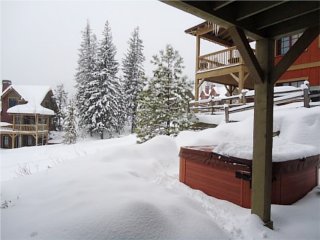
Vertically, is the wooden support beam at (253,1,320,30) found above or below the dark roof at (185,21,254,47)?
below

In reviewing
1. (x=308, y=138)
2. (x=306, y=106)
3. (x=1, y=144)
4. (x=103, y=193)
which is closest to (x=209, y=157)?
(x=103, y=193)

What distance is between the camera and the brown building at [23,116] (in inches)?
1021

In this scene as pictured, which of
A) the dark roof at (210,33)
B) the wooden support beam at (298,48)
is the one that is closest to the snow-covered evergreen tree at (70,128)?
the dark roof at (210,33)

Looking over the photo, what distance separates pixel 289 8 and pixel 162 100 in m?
8.98

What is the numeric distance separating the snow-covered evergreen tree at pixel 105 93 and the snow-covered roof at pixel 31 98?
5.81 meters

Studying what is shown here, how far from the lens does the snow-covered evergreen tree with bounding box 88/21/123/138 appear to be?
86.0 feet

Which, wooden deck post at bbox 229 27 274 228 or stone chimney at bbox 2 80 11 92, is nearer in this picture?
wooden deck post at bbox 229 27 274 228

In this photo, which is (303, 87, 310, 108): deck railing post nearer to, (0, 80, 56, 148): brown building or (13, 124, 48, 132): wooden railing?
(0, 80, 56, 148): brown building

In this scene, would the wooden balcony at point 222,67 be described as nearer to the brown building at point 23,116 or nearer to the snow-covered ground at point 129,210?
the snow-covered ground at point 129,210

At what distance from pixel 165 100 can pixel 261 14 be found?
344 inches

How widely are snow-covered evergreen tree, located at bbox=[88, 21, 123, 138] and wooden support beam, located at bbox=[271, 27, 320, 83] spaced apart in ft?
78.4

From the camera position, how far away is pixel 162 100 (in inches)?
471

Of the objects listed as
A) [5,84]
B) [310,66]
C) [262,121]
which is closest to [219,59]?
[310,66]

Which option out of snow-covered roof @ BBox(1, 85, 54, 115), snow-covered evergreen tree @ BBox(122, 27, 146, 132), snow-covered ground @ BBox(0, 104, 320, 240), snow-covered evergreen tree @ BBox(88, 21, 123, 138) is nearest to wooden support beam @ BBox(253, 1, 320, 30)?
snow-covered ground @ BBox(0, 104, 320, 240)
